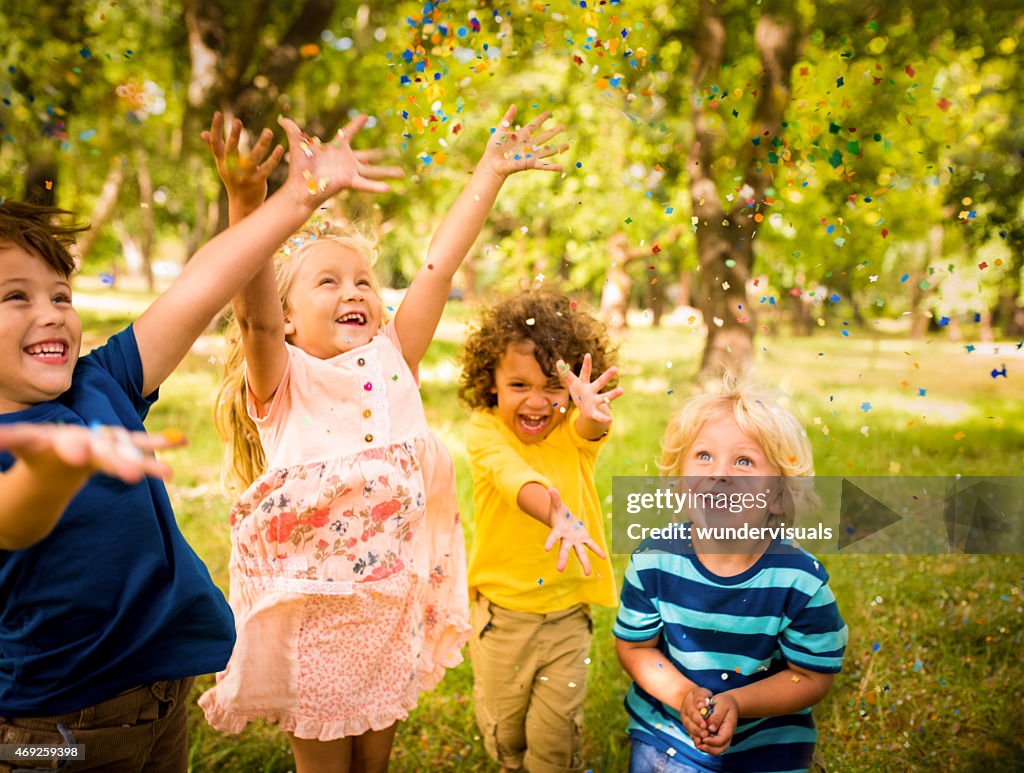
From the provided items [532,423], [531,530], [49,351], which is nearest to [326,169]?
[49,351]

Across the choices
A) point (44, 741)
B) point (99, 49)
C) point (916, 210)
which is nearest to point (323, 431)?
point (44, 741)

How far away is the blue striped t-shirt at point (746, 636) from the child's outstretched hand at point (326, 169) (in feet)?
4.16

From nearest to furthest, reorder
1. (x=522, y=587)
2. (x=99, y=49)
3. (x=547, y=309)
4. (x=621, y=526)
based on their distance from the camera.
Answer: (x=522, y=587) < (x=547, y=309) < (x=621, y=526) < (x=99, y=49)

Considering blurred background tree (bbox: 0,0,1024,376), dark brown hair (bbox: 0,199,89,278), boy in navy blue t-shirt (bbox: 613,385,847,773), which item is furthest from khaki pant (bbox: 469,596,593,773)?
dark brown hair (bbox: 0,199,89,278)

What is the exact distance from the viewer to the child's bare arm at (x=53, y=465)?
1.04 metres

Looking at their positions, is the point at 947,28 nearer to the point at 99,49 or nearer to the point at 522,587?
the point at 522,587

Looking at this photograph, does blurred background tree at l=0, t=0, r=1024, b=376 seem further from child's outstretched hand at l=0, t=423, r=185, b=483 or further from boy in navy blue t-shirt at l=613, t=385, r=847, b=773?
child's outstretched hand at l=0, t=423, r=185, b=483

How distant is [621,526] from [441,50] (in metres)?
1.93

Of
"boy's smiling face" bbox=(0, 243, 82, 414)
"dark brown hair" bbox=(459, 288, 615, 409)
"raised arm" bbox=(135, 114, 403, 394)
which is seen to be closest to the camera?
"boy's smiling face" bbox=(0, 243, 82, 414)

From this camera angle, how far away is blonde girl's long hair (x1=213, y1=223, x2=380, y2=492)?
7.61 ft

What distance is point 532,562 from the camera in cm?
271

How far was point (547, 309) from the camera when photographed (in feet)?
9.36

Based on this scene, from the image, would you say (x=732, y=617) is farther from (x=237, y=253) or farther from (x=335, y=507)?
(x=237, y=253)

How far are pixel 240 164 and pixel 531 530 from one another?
1498mm
